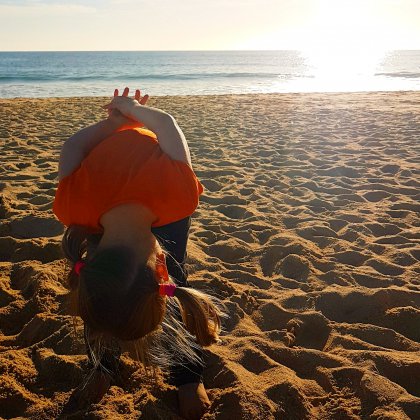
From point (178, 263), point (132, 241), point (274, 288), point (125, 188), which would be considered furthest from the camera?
point (274, 288)

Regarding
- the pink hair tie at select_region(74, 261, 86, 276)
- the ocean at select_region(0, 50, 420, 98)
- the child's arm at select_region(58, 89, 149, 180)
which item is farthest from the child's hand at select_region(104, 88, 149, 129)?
the ocean at select_region(0, 50, 420, 98)

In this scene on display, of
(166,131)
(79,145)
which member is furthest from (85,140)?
(166,131)

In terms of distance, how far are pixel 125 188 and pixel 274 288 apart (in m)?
1.56

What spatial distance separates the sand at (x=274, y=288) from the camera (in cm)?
198

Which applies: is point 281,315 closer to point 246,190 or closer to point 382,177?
point 246,190

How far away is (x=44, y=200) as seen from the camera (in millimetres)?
4316

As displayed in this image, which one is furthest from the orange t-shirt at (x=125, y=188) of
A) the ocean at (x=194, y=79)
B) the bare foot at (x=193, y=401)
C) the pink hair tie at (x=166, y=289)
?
the ocean at (x=194, y=79)

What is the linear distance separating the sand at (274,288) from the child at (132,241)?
239 mm

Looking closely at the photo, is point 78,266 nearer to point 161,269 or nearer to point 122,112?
point 161,269

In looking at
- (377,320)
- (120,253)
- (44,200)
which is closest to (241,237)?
(377,320)

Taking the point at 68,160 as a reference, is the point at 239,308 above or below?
below

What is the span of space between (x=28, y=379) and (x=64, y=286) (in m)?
0.81

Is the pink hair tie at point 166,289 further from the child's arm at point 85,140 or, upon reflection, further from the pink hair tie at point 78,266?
the child's arm at point 85,140

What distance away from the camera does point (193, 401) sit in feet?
6.25
